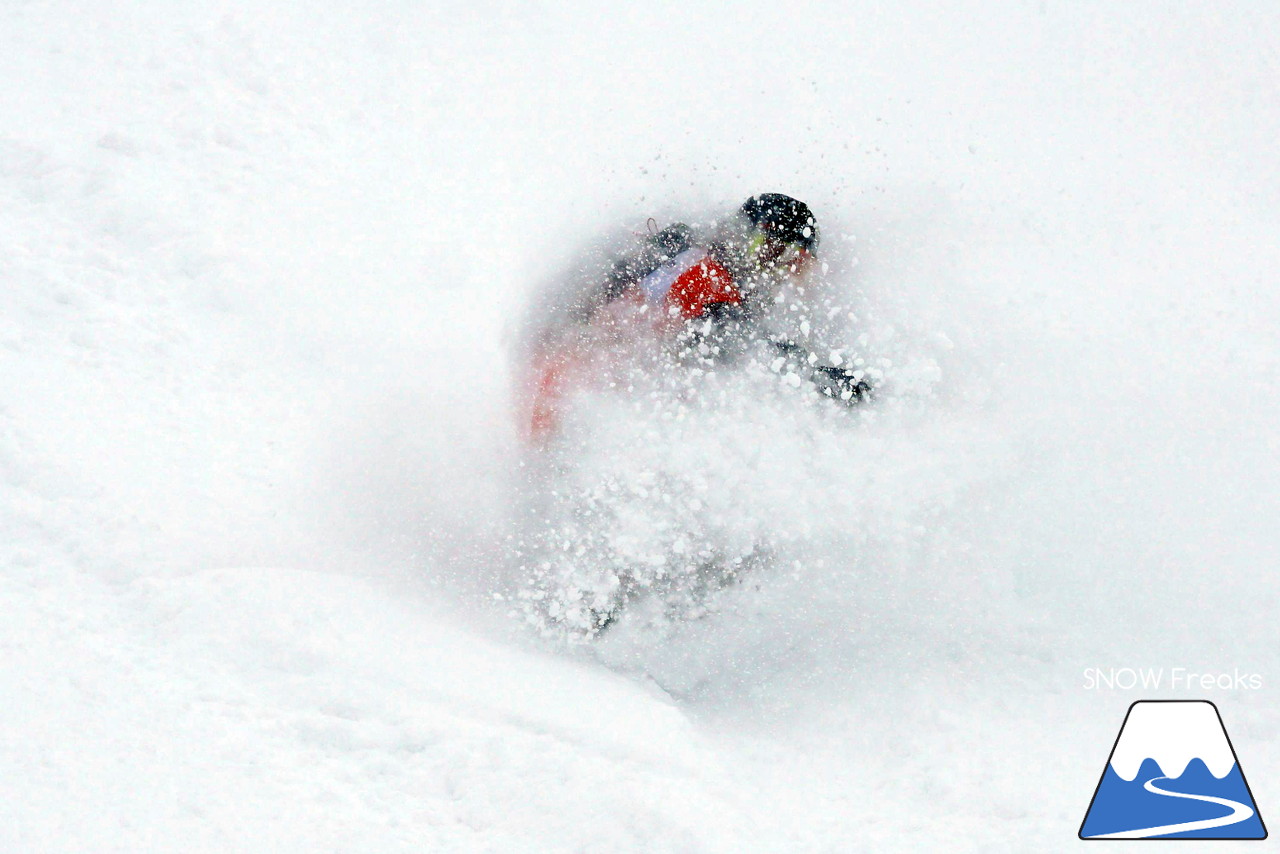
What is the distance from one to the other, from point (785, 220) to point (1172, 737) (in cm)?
373

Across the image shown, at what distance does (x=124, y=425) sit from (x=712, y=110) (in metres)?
5.34

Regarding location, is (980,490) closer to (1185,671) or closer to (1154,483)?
(1154,483)

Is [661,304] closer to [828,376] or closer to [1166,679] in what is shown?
[828,376]

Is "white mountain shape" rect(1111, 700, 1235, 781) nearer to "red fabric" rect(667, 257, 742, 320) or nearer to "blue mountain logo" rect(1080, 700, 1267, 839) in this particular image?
"blue mountain logo" rect(1080, 700, 1267, 839)

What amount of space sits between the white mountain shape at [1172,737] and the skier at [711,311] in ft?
7.60

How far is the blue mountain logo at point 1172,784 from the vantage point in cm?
366

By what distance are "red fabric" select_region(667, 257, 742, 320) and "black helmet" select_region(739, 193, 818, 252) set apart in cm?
49

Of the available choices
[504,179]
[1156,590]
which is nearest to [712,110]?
[504,179]

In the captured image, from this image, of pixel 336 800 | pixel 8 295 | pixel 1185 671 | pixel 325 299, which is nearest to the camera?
pixel 336 800

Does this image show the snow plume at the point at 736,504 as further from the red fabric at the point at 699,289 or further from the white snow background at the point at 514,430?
the red fabric at the point at 699,289

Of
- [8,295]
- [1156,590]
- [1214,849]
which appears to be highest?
[8,295]

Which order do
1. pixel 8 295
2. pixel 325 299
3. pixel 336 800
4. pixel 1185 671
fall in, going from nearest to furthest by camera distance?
1. pixel 336 800
2. pixel 1185 671
3. pixel 8 295
4. pixel 325 299

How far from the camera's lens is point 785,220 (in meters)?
5.54

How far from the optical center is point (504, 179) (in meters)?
6.82
